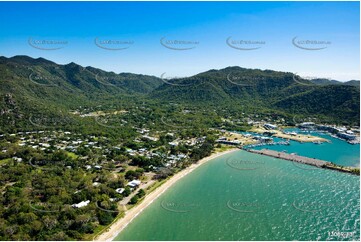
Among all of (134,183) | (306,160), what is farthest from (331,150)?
(134,183)

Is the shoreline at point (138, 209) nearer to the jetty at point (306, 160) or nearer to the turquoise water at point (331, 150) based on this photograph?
the jetty at point (306, 160)

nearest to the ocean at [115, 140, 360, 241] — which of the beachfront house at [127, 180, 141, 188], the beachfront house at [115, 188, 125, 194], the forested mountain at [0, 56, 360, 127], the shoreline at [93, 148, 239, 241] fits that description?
the shoreline at [93, 148, 239, 241]

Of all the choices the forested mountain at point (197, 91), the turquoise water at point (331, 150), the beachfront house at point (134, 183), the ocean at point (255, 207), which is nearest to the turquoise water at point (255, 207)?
the ocean at point (255, 207)

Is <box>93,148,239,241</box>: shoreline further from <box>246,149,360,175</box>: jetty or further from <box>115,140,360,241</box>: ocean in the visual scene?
<box>246,149,360,175</box>: jetty

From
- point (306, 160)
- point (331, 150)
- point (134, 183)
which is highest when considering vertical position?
point (134, 183)

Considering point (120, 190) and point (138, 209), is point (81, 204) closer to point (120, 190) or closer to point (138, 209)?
point (120, 190)

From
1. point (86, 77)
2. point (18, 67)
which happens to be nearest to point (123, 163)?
point (18, 67)

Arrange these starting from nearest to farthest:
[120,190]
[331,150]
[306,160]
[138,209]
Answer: [138,209], [120,190], [306,160], [331,150]
